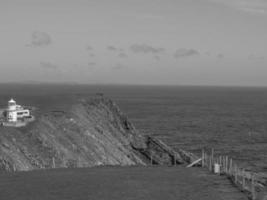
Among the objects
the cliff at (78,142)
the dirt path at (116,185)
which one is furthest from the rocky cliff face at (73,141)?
the dirt path at (116,185)

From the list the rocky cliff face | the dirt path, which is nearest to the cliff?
the rocky cliff face

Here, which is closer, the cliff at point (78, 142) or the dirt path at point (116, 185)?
the dirt path at point (116, 185)

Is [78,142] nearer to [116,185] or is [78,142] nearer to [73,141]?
[73,141]

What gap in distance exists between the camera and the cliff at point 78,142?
51.2 meters

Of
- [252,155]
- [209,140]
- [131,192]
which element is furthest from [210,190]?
[209,140]

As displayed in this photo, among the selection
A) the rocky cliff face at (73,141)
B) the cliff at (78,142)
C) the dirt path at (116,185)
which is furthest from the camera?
the cliff at (78,142)

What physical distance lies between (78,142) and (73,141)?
0.76 meters

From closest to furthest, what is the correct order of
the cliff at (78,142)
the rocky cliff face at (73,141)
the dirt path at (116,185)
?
1. the dirt path at (116,185)
2. the rocky cliff face at (73,141)
3. the cliff at (78,142)

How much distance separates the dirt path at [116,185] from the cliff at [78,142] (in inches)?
231

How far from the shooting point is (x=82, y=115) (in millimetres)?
76750

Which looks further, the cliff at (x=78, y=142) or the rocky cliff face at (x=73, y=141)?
the cliff at (x=78, y=142)

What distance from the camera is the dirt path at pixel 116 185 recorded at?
118ft

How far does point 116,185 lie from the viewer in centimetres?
4000

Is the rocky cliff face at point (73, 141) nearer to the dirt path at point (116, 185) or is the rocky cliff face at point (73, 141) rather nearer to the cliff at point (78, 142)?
the cliff at point (78, 142)
